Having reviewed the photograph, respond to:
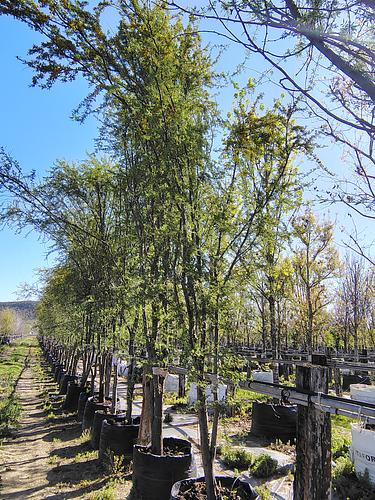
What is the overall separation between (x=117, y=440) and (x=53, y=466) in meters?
1.38

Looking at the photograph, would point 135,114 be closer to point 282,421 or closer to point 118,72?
point 118,72

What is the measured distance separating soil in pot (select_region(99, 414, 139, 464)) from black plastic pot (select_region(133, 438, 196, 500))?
61.2 inches

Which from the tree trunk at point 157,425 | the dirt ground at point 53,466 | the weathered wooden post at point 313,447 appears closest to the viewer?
the weathered wooden post at point 313,447

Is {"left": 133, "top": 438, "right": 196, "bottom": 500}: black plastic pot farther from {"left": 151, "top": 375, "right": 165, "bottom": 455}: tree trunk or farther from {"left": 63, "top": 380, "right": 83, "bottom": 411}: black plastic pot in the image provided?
{"left": 63, "top": 380, "right": 83, "bottom": 411}: black plastic pot

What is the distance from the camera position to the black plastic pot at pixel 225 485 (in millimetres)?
3252

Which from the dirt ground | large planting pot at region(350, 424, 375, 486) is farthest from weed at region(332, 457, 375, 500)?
the dirt ground

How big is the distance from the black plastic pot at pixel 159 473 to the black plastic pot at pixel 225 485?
563 mm

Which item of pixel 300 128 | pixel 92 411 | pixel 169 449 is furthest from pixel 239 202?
pixel 92 411

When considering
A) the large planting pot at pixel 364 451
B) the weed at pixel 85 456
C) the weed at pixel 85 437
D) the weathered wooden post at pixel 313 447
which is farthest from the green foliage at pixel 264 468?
the weed at pixel 85 437

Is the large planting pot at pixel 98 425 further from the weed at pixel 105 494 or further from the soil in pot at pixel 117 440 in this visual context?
the weed at pixel 105 494

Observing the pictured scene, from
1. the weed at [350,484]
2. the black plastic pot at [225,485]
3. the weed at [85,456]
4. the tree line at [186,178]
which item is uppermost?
the tree line at [186,178]

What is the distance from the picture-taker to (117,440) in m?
5.77

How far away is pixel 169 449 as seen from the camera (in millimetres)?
4777

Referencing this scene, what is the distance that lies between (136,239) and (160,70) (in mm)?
1938
